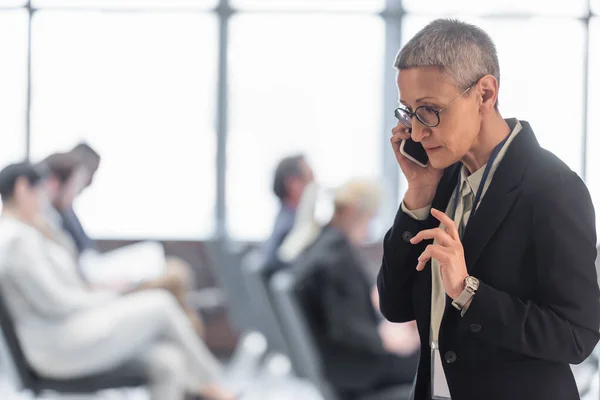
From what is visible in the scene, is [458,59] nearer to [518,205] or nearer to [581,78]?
[518,205]

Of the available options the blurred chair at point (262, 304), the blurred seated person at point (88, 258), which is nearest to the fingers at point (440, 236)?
the blurred seated person at point (88, 258)

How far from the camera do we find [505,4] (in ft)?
26.1

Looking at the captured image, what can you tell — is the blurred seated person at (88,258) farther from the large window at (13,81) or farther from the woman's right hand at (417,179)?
the woman's right hand at (417,179)

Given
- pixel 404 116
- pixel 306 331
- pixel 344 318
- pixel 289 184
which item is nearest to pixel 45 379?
pixel 306 331

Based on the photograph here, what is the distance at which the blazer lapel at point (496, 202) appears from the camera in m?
1.34

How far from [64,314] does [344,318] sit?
122 centimetres

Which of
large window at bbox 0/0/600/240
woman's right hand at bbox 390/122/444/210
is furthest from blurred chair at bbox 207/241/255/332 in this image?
woman's right hand at bbox 390/122/444/210

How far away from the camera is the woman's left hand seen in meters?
1.30

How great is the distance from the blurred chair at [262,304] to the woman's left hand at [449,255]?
10.9 ft

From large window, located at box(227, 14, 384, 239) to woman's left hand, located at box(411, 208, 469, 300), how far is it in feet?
21.5

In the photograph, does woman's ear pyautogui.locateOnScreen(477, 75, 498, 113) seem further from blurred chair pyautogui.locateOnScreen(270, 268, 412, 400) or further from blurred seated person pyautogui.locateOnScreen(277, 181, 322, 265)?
blurred seated person pyautogui.locateOnScreen(277, 181, 322, 265)

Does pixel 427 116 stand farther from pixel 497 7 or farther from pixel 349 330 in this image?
pixel 497 7

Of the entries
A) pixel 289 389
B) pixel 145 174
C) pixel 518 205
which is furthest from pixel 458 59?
pixel 145 174

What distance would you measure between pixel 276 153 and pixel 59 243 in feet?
12.9
